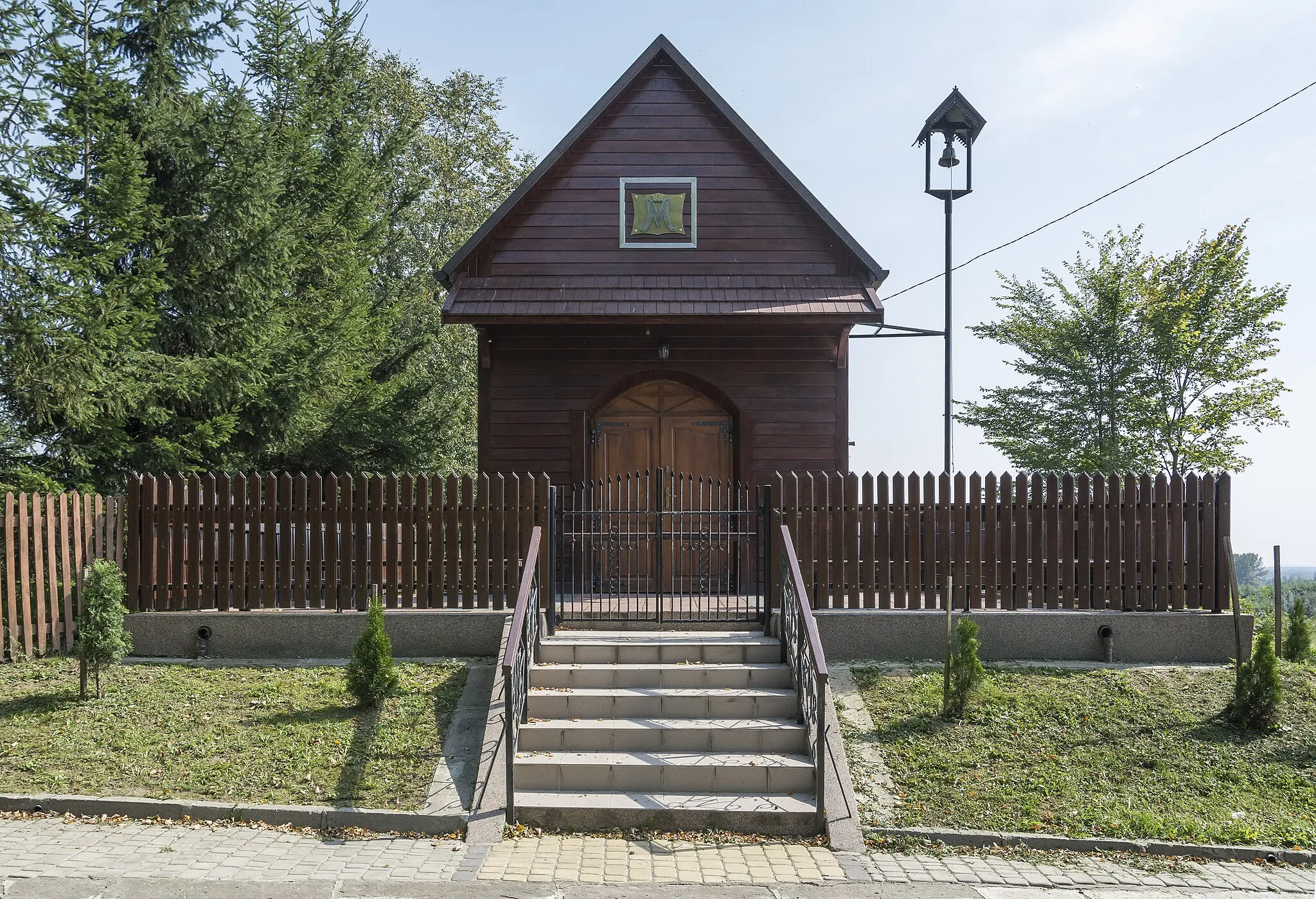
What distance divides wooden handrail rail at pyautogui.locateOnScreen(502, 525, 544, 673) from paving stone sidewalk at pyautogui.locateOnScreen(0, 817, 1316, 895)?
1302mm

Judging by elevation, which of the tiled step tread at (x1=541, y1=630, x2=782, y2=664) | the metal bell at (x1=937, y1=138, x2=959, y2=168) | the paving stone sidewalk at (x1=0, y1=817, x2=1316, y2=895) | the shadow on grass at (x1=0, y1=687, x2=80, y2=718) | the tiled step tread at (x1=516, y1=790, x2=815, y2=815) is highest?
the metal bell at (x1=937, y1=138, x2=959, y2=168)

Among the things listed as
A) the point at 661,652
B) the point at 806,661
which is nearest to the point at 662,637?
the point at 661,652

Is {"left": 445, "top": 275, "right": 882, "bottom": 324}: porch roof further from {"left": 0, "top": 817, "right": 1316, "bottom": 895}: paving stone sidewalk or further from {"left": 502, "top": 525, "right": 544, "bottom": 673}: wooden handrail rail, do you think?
{"left": 0, "top": 817, "right": 1316, "bottom": 895}: paving stone sidewalk

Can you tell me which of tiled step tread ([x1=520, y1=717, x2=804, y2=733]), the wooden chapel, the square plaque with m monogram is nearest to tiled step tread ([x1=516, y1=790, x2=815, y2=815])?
tiled step tread ([x1=520, y1=717, x2=804, y2=733])

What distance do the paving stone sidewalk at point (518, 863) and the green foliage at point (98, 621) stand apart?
2.20 metres

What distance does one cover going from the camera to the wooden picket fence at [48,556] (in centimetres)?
1022

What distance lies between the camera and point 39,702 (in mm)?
8844

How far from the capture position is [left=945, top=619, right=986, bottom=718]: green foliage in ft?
27.8

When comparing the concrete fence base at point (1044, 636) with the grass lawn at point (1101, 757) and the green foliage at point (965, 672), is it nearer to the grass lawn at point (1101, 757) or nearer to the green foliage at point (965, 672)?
the grass lawn at point (1101, 757)

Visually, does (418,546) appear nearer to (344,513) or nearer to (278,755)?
(344,513)

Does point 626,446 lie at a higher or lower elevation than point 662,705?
higher

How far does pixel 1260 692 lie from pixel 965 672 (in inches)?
98.4

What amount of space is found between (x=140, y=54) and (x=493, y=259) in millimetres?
7367

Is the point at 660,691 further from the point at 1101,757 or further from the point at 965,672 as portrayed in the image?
the point at 1101,757
